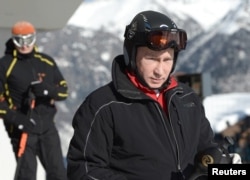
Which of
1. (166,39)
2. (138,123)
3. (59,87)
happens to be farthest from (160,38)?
(59,87)

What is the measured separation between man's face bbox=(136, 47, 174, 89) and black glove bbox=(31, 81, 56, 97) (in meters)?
3.64

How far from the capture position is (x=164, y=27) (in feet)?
8.52

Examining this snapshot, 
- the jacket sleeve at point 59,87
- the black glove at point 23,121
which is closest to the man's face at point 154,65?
the black glove at point 23,121

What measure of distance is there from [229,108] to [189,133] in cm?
7588

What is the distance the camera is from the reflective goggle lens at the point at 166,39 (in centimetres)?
253

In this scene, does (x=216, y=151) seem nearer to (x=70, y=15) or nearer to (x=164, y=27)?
(x=164, y=27)

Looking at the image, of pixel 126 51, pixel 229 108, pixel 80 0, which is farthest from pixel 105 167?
pixel 229 108

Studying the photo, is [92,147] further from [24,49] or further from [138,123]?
[24,49]

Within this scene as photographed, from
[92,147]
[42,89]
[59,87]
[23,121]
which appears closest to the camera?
[92,147]

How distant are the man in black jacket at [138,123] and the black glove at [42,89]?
3553 mm

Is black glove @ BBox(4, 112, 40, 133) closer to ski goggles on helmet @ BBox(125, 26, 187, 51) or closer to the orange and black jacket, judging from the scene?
the orange and black jacket

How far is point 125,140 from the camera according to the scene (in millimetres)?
2512

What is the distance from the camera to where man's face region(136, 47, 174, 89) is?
2.54 metres

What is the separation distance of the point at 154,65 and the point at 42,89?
3.73m
